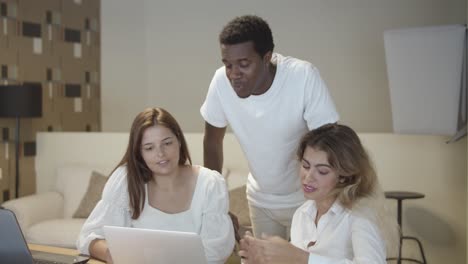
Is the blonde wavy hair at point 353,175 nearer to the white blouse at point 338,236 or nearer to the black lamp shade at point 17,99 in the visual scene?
the white blouse at point 338,236

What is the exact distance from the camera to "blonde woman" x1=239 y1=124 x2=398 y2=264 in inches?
63.6

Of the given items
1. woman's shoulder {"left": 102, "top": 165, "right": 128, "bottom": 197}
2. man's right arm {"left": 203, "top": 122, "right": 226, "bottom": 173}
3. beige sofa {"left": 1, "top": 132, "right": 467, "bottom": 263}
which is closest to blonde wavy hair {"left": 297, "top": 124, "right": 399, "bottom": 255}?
man's right arm {"left": 203, "top": 122, "right": 226, "bottom": 173}

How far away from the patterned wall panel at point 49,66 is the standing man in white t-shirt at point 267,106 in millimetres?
2704

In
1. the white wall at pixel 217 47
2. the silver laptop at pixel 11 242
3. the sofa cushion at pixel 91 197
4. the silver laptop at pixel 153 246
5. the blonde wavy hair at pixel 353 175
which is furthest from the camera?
the white wall at pixel 217 47

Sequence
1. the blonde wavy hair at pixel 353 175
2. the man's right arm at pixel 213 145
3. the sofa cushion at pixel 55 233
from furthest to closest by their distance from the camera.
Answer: the sofa cushion at pixel 55 233, the man's right arm at pixel 213 145, the blonde wavy hair at pixel 353 175

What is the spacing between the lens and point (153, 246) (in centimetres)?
150

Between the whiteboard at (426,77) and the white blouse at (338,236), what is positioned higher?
the whiteboard at (426,77)

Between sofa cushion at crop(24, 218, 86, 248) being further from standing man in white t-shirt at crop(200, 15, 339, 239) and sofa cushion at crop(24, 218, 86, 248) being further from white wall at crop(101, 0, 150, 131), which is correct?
standing man in white t-shirt at crop(200, 15, 339, 239)

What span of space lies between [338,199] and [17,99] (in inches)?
116

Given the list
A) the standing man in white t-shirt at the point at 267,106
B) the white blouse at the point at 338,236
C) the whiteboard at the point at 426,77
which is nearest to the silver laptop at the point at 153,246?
the white blouse at the point at 338,236

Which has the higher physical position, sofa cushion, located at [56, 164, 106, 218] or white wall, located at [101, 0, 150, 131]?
white wall, located at [101, 0, 150, 131]

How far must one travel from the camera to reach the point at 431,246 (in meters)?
3.46

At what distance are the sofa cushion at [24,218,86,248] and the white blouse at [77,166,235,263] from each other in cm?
189

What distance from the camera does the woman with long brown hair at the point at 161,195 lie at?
1.96m
